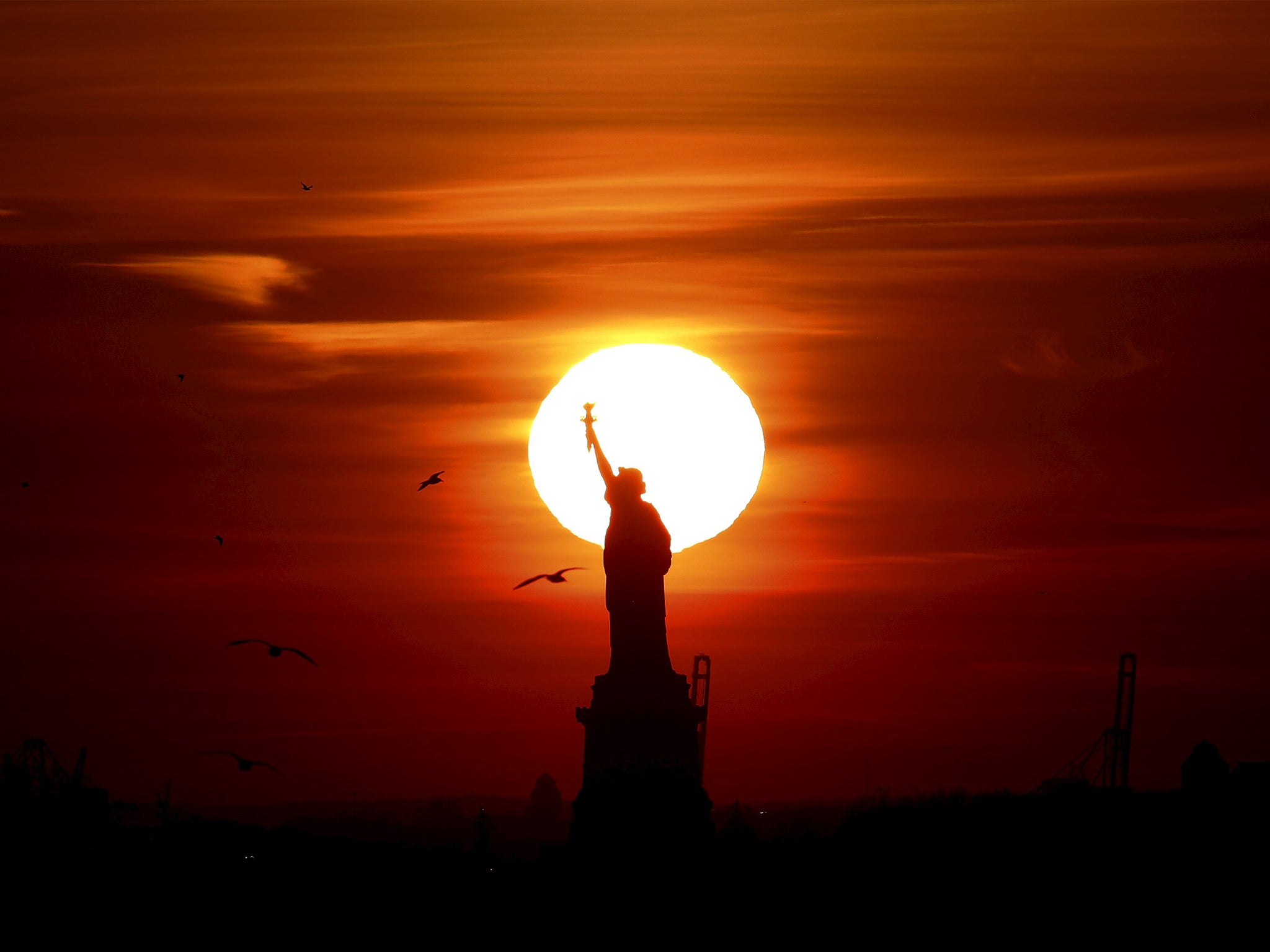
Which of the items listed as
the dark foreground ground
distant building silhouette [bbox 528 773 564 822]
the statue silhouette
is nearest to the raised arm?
the statue silhouette

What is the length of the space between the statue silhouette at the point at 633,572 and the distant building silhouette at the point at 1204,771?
12673 mm

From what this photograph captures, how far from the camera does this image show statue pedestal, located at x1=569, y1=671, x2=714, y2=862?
122ft

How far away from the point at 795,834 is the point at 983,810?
17.2ft

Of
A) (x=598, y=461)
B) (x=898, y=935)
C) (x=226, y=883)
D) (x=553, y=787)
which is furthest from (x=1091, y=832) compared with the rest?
(x=553, y=787)

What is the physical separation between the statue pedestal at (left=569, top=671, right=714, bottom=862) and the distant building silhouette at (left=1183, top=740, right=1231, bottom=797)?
11.8m

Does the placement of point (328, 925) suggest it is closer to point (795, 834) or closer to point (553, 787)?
point (795, 834)

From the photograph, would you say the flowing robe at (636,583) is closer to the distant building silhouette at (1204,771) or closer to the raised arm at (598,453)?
the raised arm at (598,453)

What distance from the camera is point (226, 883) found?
1373 inches

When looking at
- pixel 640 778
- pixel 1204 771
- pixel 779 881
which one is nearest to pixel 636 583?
pixel 640 778

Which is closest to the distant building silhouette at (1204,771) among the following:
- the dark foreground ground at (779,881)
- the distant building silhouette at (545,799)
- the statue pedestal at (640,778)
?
the dark foreground ground at (779,881)

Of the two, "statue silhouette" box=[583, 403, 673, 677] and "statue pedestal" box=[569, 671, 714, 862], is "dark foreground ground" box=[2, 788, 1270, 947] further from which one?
"statue silhouette" box=[583, 403, 673, 677]

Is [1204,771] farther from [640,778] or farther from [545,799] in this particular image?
[545,799]

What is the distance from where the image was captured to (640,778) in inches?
1475

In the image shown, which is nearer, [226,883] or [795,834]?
[226,883]
